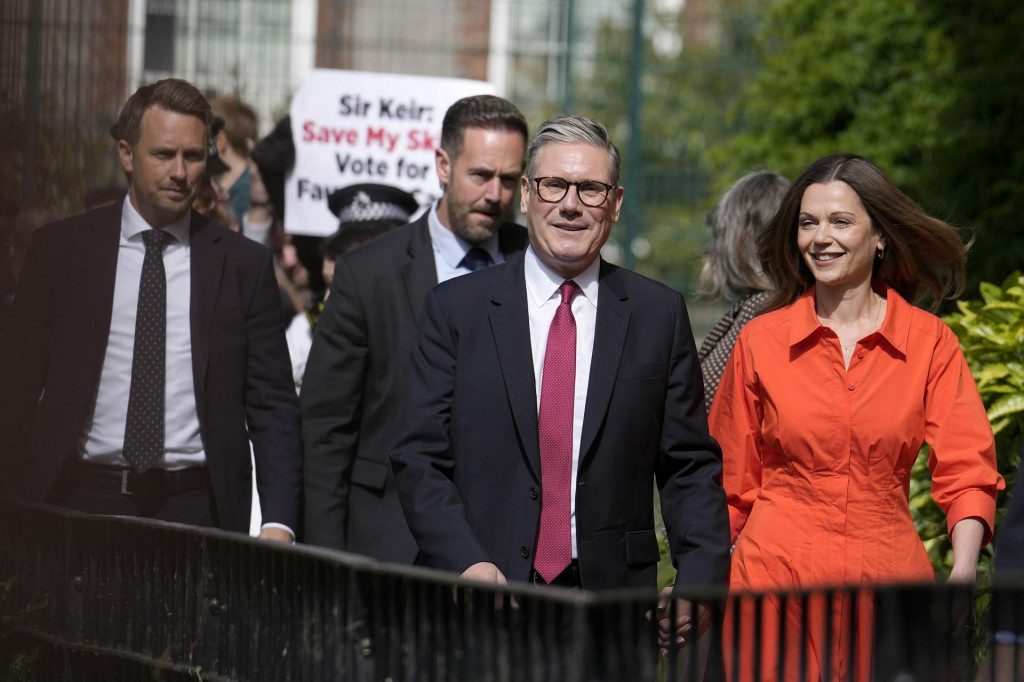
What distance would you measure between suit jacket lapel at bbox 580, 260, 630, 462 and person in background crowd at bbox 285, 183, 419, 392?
3.09 meters

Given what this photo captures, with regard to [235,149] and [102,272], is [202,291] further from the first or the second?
[235,149]

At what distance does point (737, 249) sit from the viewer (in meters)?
4.98

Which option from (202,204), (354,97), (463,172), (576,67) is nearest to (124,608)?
(463,172)

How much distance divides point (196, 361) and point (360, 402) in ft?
2.28

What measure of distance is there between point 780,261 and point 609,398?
0.91 m

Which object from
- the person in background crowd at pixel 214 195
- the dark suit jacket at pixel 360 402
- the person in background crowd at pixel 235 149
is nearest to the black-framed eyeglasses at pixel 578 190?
the dark suit jacket at pixel 360 402

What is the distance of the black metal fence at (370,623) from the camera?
206cm

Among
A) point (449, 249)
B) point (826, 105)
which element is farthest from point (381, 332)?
point (826, 105)

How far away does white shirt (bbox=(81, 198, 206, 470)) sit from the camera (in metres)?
3.97

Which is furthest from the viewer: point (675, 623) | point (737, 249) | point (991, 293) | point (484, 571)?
point (991, 293)

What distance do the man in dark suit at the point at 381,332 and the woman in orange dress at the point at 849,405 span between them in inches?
44.1

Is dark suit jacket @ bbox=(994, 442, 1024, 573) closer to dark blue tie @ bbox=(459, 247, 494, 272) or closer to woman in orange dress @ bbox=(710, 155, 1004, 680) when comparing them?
woman in orange dress @ bbox=(710, 155, 1004, 680)

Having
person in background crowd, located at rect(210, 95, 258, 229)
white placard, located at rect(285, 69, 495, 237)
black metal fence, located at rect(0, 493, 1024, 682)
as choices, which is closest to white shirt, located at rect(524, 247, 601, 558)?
black metal fence, located at rect(0, 493, 1024, 682)

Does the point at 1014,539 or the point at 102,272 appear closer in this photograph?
the point at 1014,539
